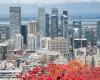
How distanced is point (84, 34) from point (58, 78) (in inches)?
1192

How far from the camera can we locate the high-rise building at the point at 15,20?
36281 millimetres

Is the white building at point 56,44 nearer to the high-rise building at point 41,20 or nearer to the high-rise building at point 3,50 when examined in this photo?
the high-rise building at point 3,50

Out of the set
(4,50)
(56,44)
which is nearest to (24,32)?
(56,44)

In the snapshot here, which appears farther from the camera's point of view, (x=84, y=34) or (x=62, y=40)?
(x=84, y=34)

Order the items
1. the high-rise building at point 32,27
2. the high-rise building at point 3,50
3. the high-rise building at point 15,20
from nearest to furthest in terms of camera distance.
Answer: the high-rise building at point 3,50
the high-rise building at point 32,27
the high-rise building at point 15,20

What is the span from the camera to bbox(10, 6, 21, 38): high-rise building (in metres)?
36.3

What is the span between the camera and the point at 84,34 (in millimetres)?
35656

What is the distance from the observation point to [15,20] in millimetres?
38656

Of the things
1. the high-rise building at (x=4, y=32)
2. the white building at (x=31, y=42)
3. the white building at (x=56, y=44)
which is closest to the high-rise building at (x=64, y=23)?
the white building at (x=31, y=42)

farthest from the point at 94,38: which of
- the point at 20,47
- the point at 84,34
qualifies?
the point at 20,47

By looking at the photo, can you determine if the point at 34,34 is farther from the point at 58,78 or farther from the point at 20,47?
the point at 58,78

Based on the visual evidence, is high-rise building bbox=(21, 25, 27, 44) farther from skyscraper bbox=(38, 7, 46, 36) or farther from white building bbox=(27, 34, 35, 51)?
skyscraper bbox=(38, 7, 46, 36)

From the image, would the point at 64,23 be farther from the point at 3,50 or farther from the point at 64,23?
the point at 3,50

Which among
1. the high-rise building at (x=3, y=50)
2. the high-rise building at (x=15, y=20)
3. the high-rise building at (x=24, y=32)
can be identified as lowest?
the high-rise building at (x=3, y=50)
